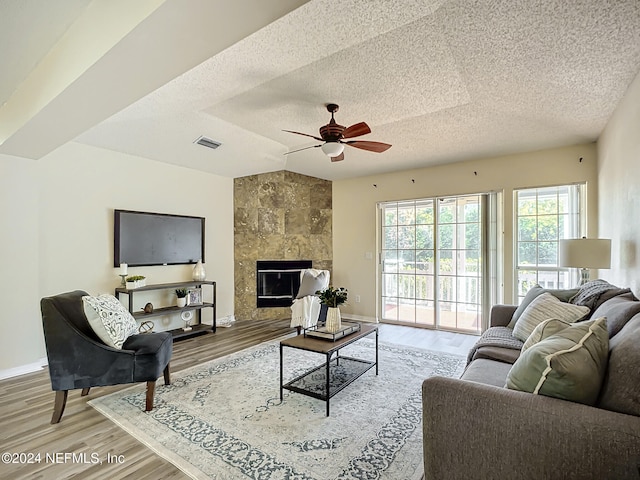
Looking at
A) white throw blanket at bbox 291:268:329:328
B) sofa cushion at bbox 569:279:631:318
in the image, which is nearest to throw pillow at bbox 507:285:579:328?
sofa cushion at bbox 569:279:631:318

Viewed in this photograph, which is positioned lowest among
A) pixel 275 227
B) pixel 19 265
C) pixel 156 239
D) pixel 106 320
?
pixel 106 320

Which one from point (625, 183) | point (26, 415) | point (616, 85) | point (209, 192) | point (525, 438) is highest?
point (616, 85)

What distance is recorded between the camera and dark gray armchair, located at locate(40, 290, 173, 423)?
240cm

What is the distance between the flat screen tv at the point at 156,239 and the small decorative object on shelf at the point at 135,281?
213mm

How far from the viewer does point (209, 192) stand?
539 cm

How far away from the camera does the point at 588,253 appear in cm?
288

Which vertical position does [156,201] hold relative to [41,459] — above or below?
above

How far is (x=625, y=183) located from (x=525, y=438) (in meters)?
2.61

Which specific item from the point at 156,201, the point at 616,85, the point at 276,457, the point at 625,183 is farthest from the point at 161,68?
the point at 625,183

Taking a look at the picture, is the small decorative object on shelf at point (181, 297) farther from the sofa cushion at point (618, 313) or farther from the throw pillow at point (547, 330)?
the sofa cushion at point (618, 313)

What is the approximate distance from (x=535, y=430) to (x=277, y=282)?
4.93 m

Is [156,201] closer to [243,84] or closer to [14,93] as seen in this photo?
[14,93]

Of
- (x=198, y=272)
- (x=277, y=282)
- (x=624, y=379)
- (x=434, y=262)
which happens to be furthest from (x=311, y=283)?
(x=624, y=379)

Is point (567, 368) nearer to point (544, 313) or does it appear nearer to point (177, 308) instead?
point (544, 313)
